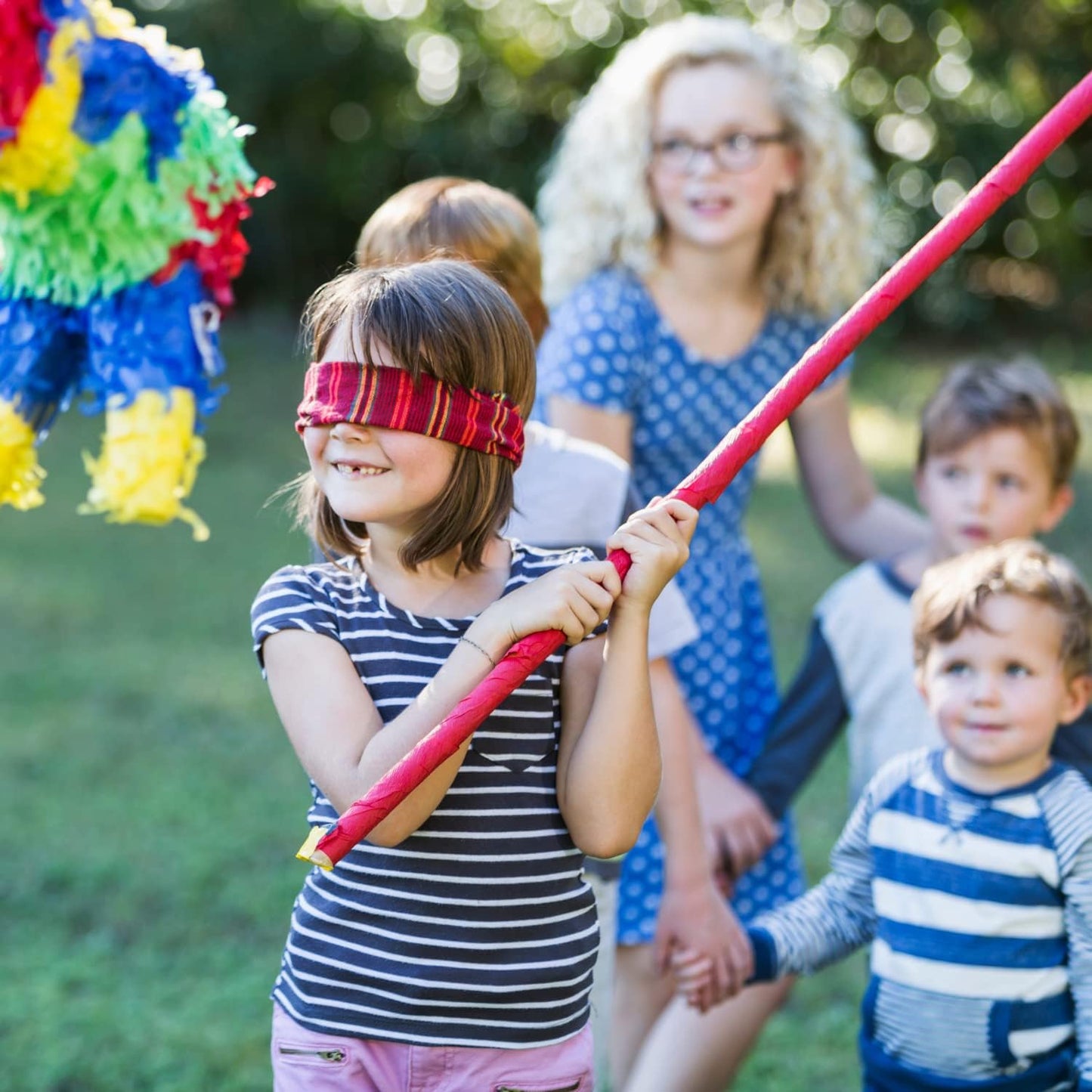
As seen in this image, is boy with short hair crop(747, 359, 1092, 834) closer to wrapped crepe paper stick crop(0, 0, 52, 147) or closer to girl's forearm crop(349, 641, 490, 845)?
girl's forearm crop(349, 641, 490, 845)

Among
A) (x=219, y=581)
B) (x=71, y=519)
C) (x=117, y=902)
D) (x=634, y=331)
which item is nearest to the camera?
(x=634, y=331)

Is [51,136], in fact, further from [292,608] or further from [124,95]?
[292,608]

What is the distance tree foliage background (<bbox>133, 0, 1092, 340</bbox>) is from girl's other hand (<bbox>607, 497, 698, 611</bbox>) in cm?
1232

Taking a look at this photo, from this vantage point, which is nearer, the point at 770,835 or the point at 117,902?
the point at 770,835

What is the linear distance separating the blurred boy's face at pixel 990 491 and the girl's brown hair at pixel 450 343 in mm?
983

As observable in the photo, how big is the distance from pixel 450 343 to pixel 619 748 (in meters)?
0.41

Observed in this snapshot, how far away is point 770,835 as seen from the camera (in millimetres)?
2402

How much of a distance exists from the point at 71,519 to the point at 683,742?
626 cm

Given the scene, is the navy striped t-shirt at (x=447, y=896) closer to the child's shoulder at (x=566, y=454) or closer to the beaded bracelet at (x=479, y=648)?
the beaded bracelet at (x=479, y=648)

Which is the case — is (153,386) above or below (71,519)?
below

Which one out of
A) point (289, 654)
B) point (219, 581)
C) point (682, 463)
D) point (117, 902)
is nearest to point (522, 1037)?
point (289, 654)

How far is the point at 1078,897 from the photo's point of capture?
6.06ft

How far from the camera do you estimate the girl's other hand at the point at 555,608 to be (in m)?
1.42

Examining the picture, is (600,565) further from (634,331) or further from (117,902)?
(117,902)
